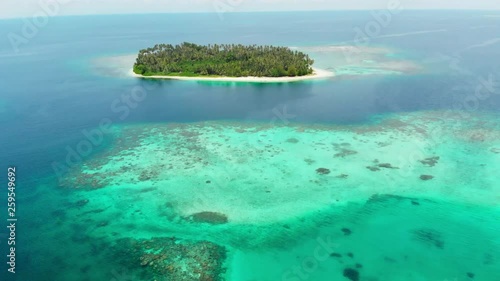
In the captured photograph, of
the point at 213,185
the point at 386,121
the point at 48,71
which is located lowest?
the point at 213,185

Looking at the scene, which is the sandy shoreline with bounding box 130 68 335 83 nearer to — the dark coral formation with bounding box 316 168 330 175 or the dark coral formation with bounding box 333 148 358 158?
the dark coral formation with bounding box 333 148 358 158

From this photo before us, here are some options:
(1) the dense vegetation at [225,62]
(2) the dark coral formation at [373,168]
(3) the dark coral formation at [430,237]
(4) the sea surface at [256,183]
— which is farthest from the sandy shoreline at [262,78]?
(3) the dark coral formation at [430,237]

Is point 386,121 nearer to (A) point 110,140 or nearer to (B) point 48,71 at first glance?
(A) point 110,140

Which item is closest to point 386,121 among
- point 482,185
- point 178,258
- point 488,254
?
point 482,185

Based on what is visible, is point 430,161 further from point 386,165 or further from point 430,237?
point 430,237

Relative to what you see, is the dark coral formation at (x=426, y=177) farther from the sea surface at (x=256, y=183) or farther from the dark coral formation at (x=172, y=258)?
the dark coral formation at (x=172, y=258)

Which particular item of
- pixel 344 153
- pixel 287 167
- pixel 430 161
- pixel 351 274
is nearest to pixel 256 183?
pixel 287 167

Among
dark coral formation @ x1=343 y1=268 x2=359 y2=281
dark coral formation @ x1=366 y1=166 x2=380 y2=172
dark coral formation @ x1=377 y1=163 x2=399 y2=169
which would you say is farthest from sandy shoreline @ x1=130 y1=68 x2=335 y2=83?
dark coral formation @ x1=343 y1=268 x2=359 y2=281

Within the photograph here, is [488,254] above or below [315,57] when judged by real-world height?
below
